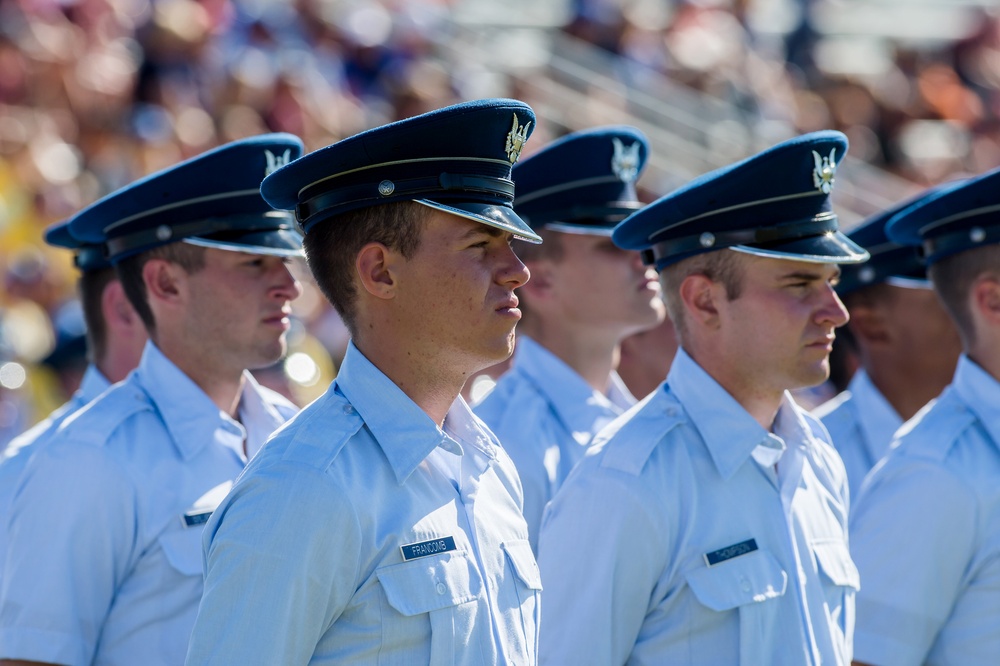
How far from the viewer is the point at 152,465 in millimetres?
2898

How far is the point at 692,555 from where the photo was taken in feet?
8.58

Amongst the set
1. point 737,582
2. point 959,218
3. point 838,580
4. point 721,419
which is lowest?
point 838,580

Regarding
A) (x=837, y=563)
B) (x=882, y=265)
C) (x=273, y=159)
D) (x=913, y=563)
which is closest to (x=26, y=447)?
(x=273, y=159)

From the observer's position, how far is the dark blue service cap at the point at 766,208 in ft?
9.43

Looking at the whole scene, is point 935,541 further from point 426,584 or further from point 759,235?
point 426,584

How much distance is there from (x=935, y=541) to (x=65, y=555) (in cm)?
180

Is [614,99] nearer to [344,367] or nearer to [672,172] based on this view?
[672,172]

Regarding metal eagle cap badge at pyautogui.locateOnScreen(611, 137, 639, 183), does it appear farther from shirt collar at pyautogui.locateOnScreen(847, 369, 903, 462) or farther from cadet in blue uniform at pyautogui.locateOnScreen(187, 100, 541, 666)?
cadet in blue uniform at pyautogui.locateOnScreen(187, 100, 541, 666)

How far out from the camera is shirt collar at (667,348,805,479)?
2752 millimetres

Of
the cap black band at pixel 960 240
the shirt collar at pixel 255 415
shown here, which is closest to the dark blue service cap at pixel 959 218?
the cap black band at pixel 960 240

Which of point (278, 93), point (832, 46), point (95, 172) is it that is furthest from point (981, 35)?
point (95, 172)

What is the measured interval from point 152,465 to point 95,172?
587 cm

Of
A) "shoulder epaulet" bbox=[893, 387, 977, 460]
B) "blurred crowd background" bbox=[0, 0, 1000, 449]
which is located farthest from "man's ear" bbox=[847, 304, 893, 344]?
"blurred crowd background" bbox=[0, 0, 1000, 449]

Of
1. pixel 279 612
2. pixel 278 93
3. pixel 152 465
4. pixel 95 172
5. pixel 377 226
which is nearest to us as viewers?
pixel 279 612
